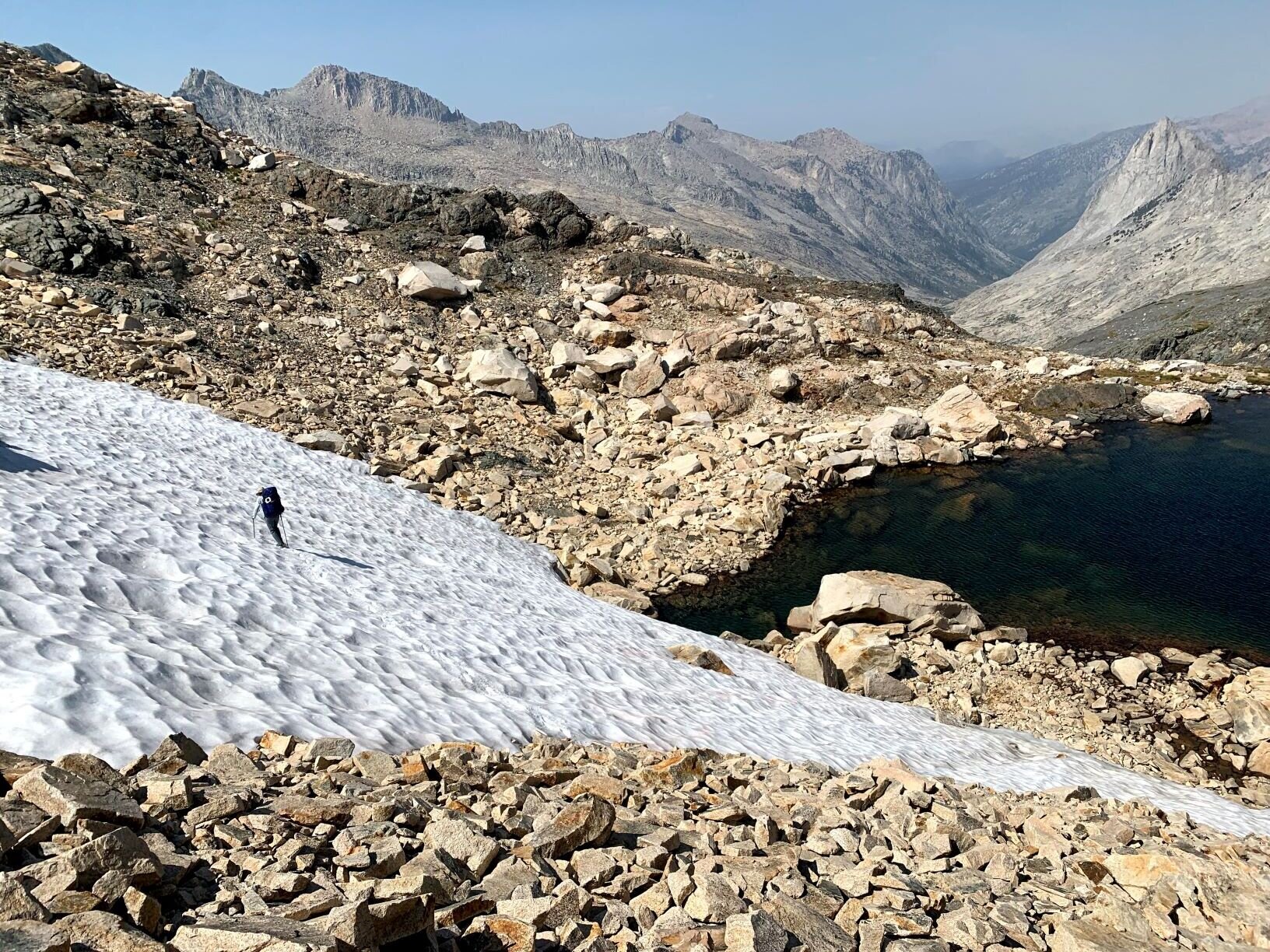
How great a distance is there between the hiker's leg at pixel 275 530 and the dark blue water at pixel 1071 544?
45.5ft

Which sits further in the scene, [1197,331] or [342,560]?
[1197,331]

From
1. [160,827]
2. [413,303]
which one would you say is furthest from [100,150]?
[160,827]

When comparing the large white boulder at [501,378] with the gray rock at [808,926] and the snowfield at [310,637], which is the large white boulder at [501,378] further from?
the gray rock at [808,926]

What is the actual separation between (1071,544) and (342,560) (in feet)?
99.4

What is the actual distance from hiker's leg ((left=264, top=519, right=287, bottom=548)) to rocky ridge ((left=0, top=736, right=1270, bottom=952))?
959 cm

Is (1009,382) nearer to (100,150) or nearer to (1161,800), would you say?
(1161,800)

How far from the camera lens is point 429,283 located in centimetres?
4341

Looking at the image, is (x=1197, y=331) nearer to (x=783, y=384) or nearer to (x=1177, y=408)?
(x=1177, y=408)

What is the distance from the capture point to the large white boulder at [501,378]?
3828cm

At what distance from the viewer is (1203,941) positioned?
26.0 feet

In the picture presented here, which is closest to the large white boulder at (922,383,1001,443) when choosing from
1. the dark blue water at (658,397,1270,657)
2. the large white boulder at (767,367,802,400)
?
the dark blue water at (658,397,1270,657)

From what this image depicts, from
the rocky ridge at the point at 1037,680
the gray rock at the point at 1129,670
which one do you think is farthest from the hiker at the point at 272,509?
the gray rock at the point at 1129,670

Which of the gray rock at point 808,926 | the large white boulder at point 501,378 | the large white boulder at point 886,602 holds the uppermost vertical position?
the large white boulder at point 501,378

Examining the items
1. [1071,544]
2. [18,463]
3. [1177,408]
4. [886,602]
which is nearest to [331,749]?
[18,463]
